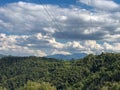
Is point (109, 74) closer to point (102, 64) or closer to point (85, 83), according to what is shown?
point (85, 83)

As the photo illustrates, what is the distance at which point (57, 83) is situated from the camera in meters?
188

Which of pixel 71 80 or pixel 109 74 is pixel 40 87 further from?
pixel 71 80

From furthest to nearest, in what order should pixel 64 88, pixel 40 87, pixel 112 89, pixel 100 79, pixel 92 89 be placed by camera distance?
pixel 64 88, pixel 100 79, pixel 92 89, pixel 40 87, pixel 112 89

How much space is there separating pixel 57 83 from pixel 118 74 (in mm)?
55007

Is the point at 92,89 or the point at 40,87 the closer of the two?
the point at 40,87

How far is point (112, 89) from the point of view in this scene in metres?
110

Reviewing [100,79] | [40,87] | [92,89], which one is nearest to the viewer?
[40,87]

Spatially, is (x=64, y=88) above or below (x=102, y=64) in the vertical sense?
below

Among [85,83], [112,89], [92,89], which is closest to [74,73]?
[85,83]

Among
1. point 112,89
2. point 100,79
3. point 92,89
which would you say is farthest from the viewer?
point 100,79

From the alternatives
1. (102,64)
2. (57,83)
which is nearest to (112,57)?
(102,64)

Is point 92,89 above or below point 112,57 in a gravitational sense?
below

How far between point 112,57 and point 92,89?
193 feet

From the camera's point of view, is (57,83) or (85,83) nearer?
(85,83)
